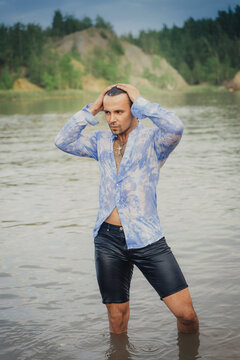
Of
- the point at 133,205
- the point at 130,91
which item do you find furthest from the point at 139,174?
the point at 130,91

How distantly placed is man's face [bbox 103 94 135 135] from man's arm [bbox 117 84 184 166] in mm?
80

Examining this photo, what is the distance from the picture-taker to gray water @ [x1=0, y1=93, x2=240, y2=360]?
16.4 ft

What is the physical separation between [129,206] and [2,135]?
23.6m

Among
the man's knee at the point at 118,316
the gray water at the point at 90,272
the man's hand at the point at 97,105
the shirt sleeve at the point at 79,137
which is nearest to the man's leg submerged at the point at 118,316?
the man's knee at the point at 118,316

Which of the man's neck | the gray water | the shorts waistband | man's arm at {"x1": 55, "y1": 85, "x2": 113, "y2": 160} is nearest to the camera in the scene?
the shorts waistband

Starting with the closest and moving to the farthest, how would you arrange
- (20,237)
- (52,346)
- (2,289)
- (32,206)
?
(52,346) → (2,289) → (20,237) → (32,206)

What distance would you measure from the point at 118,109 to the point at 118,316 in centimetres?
171

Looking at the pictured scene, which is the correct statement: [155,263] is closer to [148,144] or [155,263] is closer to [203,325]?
[148,144]

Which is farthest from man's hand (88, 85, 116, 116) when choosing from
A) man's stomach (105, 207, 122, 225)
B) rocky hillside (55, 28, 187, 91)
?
rocky hillside (55, 28, 187, 91)

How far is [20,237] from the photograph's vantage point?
28.2ft

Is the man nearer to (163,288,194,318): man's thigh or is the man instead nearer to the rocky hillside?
(163,288,194,318): man's thigh

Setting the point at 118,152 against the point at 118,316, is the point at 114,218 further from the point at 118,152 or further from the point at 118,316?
the point at 118,316

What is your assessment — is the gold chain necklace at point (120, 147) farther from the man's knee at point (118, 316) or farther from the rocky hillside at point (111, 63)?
the rocky hillside at point (111, 63)

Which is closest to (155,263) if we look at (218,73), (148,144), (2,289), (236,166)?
(148,144)
